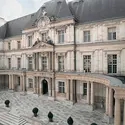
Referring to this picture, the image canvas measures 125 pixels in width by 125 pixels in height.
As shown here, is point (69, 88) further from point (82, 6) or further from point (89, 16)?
point (82, 6)

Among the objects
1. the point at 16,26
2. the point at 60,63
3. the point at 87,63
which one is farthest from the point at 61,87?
the point at 16,26

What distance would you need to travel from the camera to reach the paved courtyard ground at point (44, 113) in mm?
18750

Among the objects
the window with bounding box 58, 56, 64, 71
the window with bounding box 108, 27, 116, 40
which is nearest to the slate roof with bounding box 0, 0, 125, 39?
the window with bounding box 108, 27, 116, 40

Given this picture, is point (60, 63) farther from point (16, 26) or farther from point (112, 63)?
point (16, 26)

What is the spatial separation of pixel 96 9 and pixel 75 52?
7502 millimetres

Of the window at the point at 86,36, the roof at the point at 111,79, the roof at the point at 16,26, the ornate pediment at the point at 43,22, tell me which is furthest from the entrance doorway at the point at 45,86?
the roof at the point at 16,26

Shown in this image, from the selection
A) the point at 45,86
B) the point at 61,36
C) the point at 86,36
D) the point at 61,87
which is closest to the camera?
the point at 86,36

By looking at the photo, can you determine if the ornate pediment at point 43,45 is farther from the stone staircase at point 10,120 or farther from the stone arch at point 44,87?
the stone staircase at point 10,120

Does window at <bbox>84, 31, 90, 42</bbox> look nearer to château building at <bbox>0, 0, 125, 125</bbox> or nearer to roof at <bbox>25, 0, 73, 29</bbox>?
château building at <bbox>0, 0, 125, 125</bbox>

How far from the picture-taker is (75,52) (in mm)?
24578

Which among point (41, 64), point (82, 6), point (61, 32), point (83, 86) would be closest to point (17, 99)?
point (41, 64)

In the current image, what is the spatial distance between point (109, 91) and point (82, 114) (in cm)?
573

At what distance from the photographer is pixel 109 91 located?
1762cm

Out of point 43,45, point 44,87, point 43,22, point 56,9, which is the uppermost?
point 56,9
